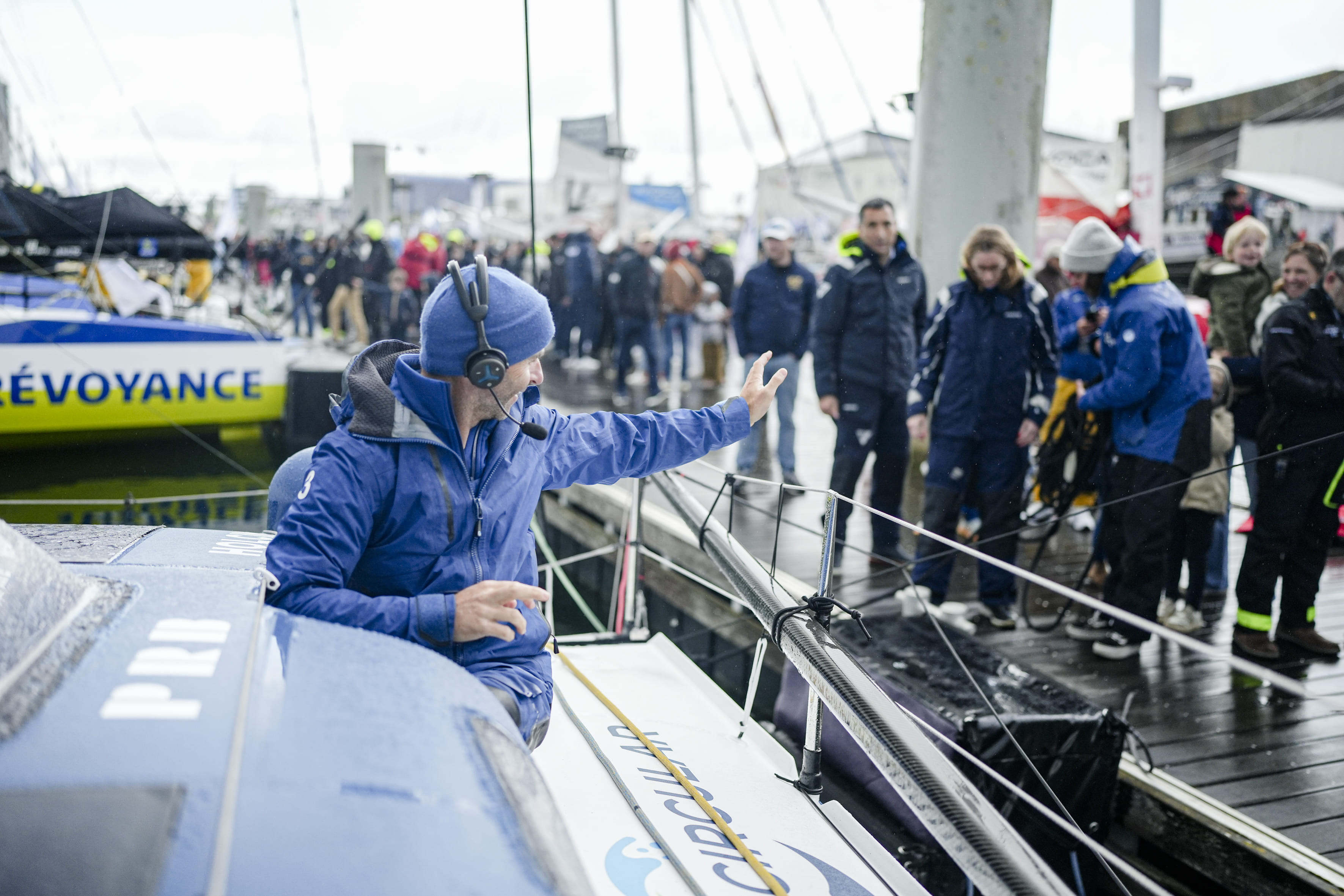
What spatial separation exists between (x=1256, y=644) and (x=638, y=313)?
7.78 meters

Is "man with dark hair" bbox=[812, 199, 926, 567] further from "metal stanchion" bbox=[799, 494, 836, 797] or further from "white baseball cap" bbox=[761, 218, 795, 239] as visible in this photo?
"metal stanchion" bbox=[799, 494, 836, 797]

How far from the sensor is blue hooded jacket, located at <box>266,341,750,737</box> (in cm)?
184

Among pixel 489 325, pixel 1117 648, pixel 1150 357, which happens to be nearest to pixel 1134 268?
pixel 1150 357

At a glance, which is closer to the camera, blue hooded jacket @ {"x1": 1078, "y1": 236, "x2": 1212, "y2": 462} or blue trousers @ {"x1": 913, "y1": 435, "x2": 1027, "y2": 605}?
blue hooded jacket @ {"x1": 1078, "y1": 236, "x2": 1212, "y2": 462}

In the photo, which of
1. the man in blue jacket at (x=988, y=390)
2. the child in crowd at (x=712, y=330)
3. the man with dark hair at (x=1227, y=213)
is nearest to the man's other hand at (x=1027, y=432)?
the man in blue jacket at (x=988, y=390)

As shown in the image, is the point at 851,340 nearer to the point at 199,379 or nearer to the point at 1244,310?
the point at 1244,310

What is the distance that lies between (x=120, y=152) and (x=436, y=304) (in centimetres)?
1467

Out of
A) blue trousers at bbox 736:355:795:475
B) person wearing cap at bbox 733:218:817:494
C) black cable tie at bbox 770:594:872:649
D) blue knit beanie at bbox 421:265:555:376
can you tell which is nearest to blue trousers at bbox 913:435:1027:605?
blue trousers at bbox 736:355:795:475

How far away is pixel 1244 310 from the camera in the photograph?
560 centimetres

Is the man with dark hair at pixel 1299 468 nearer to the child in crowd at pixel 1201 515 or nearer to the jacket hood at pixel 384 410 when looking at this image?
the child in crowd at pixel 1201 515

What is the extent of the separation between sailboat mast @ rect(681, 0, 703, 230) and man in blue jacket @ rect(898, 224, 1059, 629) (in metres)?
11.7

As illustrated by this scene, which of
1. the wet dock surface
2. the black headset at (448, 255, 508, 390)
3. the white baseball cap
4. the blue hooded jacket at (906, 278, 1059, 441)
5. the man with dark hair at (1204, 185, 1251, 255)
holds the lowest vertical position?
the wet dock surface

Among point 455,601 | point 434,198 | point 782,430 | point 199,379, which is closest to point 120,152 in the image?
point 199,379

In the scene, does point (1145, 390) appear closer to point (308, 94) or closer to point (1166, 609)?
point (1166, 609)
